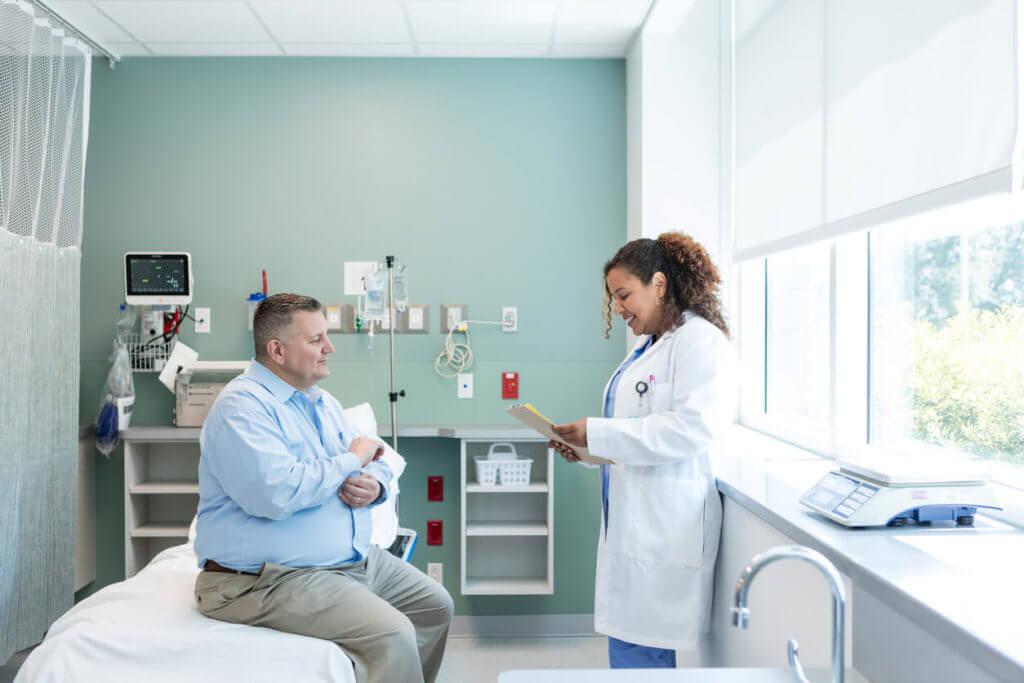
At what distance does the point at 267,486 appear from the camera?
1753 millimetres

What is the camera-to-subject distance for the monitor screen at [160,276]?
3.05m

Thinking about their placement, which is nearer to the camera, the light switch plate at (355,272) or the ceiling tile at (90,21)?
the ceiling tile at (90,21)

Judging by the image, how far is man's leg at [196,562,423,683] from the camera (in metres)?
1.75

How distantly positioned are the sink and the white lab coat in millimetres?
710

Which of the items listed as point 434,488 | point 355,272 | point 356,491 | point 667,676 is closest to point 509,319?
point 355,272

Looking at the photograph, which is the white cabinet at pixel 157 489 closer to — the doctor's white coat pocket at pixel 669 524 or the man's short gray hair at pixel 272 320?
the man's short gray hair at pixel 272 320

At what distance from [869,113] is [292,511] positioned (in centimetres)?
183

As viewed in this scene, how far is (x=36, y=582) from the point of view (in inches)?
100

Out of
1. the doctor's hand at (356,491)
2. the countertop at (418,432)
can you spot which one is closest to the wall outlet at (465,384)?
the countertop at (418,432)

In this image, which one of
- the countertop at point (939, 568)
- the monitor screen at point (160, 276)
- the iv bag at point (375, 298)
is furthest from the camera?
the iv bag at point (375, 298)

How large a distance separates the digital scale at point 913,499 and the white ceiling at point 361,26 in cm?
216

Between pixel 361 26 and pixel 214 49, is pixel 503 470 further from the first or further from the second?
pixel 214 49

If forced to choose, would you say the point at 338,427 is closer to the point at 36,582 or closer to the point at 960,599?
the point at 36,582

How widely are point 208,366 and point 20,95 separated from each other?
1.29 m
